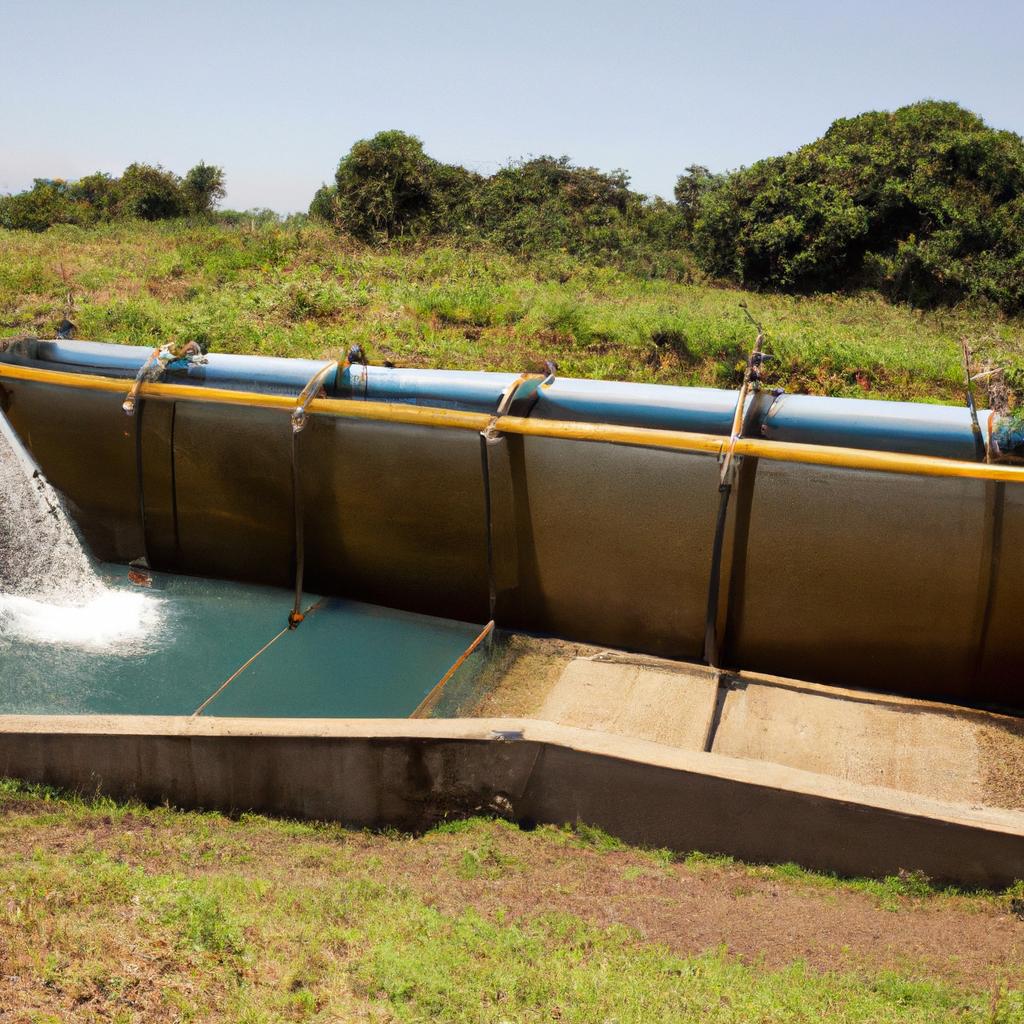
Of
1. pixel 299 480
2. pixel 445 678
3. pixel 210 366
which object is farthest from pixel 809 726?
pixel 210 366

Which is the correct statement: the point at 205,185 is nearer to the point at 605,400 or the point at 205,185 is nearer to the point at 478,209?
the point at 478,209

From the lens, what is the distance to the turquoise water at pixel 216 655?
569 centimetres

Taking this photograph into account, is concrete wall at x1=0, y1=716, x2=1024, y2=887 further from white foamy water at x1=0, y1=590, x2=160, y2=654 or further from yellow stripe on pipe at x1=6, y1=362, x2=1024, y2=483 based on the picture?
white foamy water at x1=0, y1=590, x2=160, y2=654

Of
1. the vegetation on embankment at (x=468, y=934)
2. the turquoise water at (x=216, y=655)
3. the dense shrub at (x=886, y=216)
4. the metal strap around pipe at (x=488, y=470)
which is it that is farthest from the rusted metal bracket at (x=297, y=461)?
the dense shrub at (x=886, y=216)

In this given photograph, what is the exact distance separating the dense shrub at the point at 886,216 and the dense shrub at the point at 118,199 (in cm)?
1103

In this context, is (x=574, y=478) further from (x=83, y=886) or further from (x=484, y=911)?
(x=83, y=886)

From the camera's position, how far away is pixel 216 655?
618cm

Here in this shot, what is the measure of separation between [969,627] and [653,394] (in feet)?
6.87

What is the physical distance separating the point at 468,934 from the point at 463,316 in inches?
322

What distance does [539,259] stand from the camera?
50.5ft

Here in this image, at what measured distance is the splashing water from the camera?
6414 mm

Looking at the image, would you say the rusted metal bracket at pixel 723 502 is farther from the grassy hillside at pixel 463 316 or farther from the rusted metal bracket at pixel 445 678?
the grassy hillside at pixel 463 316

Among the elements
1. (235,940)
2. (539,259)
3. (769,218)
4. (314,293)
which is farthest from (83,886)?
(769,218)

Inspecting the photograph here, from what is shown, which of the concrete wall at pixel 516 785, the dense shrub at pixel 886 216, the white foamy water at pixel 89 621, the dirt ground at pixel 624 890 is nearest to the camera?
the dirt ground at pixel 624 890
